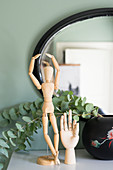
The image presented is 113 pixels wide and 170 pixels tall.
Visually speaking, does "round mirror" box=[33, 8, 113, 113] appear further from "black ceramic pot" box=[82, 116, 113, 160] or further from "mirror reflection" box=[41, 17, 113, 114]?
"black ceramic pot" box=[82, 116, 113, 160]

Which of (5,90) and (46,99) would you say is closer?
(46,99)

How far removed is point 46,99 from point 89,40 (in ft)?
1.41

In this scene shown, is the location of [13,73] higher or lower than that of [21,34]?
lower

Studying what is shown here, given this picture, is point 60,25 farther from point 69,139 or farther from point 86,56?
point 69,139

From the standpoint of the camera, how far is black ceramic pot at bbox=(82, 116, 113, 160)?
1134mm

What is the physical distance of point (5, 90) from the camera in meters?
1.36

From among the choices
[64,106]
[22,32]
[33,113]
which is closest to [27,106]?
[33,113]

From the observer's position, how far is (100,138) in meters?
1.14

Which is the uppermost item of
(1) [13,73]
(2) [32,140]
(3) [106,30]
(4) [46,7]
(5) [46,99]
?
(4) [46,7]

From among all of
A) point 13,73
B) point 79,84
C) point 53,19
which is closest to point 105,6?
point 53,19

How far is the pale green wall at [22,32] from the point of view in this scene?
133 centimetres

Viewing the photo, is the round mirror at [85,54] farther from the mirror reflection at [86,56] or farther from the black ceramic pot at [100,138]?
the black ceramic pot at [100,138]

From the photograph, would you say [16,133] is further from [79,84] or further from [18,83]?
[79,84]

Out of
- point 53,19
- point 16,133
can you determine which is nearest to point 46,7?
point 53,19
